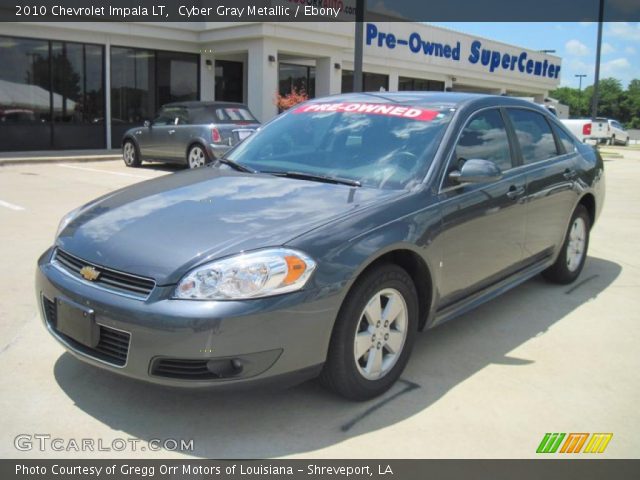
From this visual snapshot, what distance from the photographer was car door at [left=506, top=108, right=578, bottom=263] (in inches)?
184

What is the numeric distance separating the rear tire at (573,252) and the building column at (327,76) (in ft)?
50.3

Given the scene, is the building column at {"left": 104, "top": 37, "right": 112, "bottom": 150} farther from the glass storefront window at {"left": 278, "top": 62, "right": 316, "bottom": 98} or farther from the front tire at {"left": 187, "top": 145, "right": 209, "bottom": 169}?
the front tire at {"left": 187, "top": 145, "right": 209, "bottom": 169}

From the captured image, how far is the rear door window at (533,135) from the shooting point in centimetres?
472

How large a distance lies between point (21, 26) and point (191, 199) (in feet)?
49.7

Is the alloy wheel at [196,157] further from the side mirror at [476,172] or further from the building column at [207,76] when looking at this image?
the side mirror at [476,172]

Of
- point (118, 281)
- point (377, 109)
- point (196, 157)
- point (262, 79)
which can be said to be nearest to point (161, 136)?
point (196, 157)

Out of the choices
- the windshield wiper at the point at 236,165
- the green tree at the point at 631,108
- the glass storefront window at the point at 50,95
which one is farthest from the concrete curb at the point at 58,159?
the green tree at the point at 631,108

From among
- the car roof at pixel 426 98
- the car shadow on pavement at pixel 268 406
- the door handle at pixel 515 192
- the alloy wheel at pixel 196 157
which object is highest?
the car roof at pixel 426 98

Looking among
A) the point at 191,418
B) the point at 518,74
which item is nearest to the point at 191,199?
the point at 191,418

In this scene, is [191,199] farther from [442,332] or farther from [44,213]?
[44,213]

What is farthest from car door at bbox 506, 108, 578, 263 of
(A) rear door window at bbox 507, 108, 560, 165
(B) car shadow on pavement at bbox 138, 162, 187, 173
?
(B) car shadow on pavement at bbox 138, 162, 187, 173

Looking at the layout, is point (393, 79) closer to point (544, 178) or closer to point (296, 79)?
point (296, 79)

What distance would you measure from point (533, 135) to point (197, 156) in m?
9.12

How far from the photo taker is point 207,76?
793 inches
